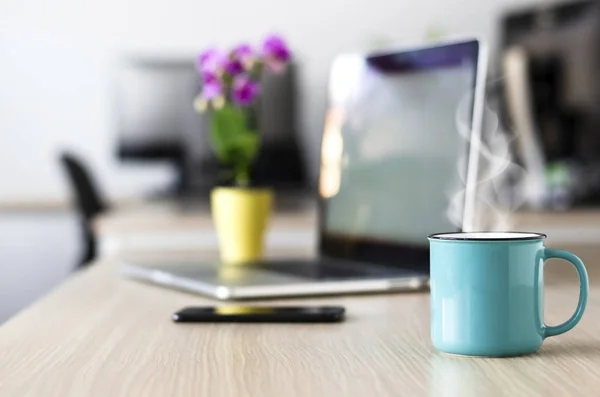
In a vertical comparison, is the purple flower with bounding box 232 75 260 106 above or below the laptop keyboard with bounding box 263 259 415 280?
above

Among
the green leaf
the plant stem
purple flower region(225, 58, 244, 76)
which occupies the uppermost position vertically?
purple flower region(225, 58, 244, 76)

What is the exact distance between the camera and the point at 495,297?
634mm

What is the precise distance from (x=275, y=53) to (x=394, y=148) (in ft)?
0.81

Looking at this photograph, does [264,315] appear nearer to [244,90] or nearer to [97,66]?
[244,90]

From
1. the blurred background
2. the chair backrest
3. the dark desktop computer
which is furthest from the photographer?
the blurred background

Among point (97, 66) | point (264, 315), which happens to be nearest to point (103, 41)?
point (97, 66)

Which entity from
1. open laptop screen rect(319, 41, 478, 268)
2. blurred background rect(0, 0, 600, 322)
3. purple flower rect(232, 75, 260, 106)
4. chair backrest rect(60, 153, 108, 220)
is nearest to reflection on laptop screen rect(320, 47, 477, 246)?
open laptop screen rect(319, 41, 478, 268)

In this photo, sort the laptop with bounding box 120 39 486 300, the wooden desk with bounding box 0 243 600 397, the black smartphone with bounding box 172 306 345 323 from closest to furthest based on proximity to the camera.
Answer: the wooden desk with bounding box 0 243 600 397 → the black smartphone with bounding box 172 306 345 323 → the laptop with bounding box 120 39 486 300

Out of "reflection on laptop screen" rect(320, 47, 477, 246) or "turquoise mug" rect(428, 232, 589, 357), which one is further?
"reflection on laptop screen" rect(320, 47, 477, 246)

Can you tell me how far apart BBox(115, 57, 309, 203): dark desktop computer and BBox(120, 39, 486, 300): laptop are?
2.11 m

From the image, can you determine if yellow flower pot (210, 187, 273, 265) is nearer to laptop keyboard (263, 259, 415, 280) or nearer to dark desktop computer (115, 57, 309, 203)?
laptop keyboard (263, 259, 415, 280)

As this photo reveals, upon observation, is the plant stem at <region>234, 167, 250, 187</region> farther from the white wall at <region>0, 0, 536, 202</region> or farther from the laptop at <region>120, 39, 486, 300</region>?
the white wall at <region>0, 0, 536, 202</region>

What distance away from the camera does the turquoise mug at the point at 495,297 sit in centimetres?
63

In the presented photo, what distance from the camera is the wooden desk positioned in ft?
1.82
